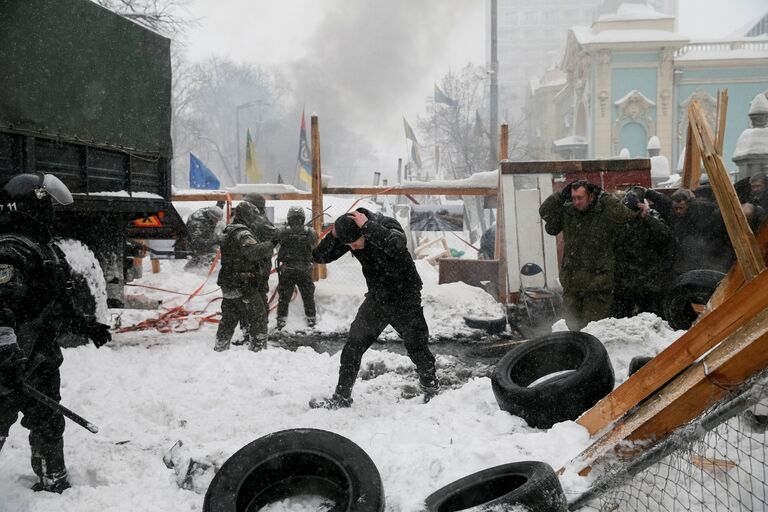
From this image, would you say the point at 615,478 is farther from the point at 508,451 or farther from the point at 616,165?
the point at 616,165

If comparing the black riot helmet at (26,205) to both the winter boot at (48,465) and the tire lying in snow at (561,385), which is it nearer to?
the winter boot at (48,465)

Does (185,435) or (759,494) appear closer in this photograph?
(759,494)

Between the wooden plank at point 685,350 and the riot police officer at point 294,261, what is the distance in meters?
5.62

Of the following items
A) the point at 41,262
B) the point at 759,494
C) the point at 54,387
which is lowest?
the point at 759,494

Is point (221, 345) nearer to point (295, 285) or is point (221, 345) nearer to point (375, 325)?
point (295, 285)

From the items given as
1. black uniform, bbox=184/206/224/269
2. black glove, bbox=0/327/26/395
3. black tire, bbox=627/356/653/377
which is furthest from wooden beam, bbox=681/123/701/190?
black uniform, bbox=184/206/224/269

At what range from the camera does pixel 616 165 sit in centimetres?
863

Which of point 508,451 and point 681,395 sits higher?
point 681,395

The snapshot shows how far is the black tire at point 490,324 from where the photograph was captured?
25.8 feet

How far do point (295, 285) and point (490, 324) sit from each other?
2.97m

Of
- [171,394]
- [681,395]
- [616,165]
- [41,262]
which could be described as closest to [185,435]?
[171,394]

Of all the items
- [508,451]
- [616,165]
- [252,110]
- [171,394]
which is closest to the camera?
[508,451]

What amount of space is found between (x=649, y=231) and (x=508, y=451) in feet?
11.3

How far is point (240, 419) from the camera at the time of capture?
Result: 4.70 m
